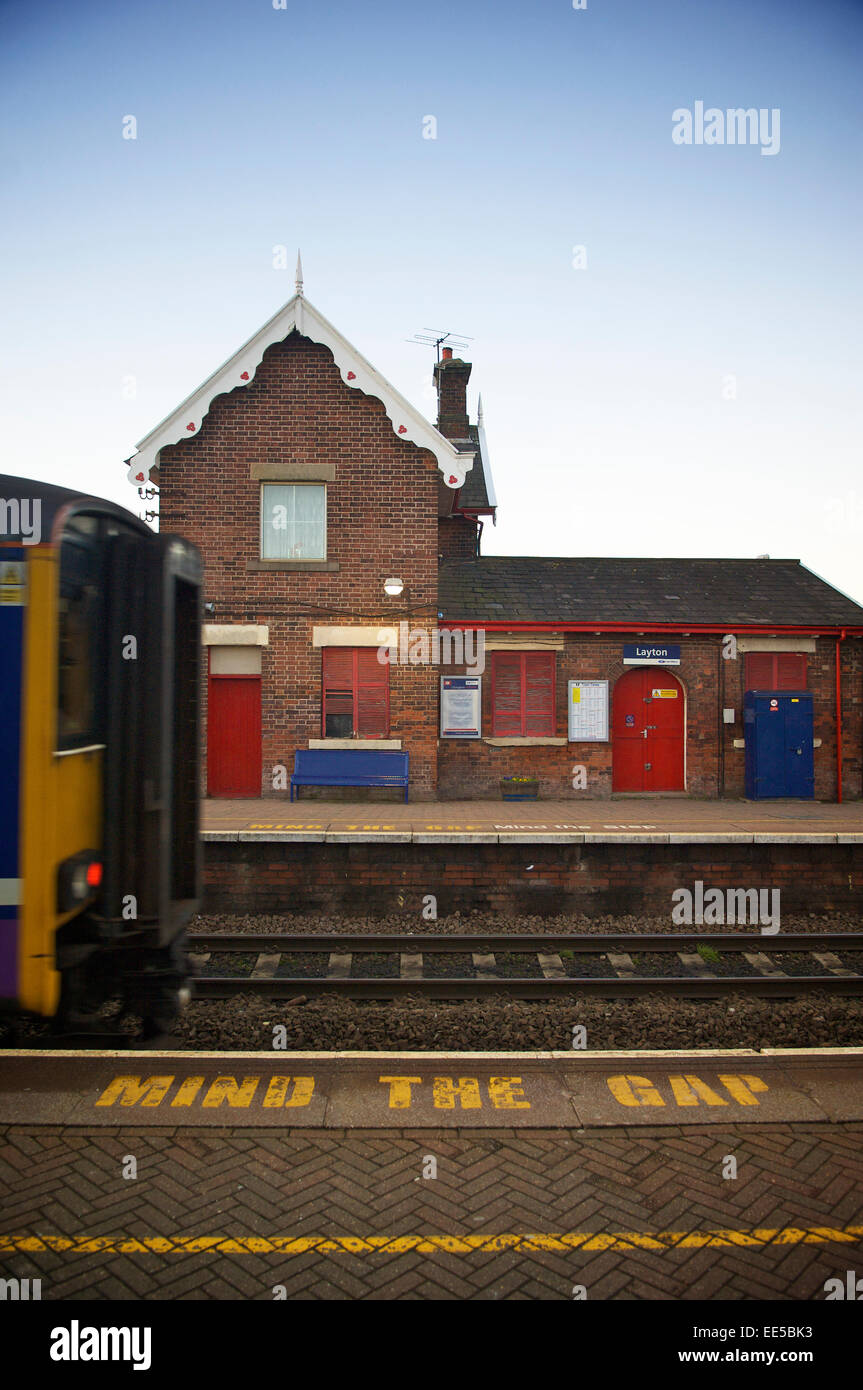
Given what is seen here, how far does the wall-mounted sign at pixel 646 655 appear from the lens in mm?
16188

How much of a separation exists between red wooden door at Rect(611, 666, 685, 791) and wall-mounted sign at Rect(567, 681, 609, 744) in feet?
1.56

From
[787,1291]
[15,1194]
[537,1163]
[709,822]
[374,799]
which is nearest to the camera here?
[787,1291]

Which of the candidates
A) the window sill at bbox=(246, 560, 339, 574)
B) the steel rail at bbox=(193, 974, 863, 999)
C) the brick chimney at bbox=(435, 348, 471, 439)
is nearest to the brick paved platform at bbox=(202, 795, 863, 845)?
the steel rail at bbox=(193, 974, 863, 999)

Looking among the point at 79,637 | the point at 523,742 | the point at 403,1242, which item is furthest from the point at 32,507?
the point at 523,742

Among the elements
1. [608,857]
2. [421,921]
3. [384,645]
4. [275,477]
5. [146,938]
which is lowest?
[421,921]

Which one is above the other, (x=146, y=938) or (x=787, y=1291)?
(x=146, y=938)

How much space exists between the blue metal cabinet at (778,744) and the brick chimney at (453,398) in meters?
10.6

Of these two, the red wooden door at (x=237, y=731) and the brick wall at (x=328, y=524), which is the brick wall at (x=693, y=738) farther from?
the red wooden door at (x=237, y=731)

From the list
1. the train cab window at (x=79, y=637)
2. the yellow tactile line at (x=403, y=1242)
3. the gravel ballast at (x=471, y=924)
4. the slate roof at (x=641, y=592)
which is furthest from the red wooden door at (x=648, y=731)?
the train cab window at (x=79, y=637)
